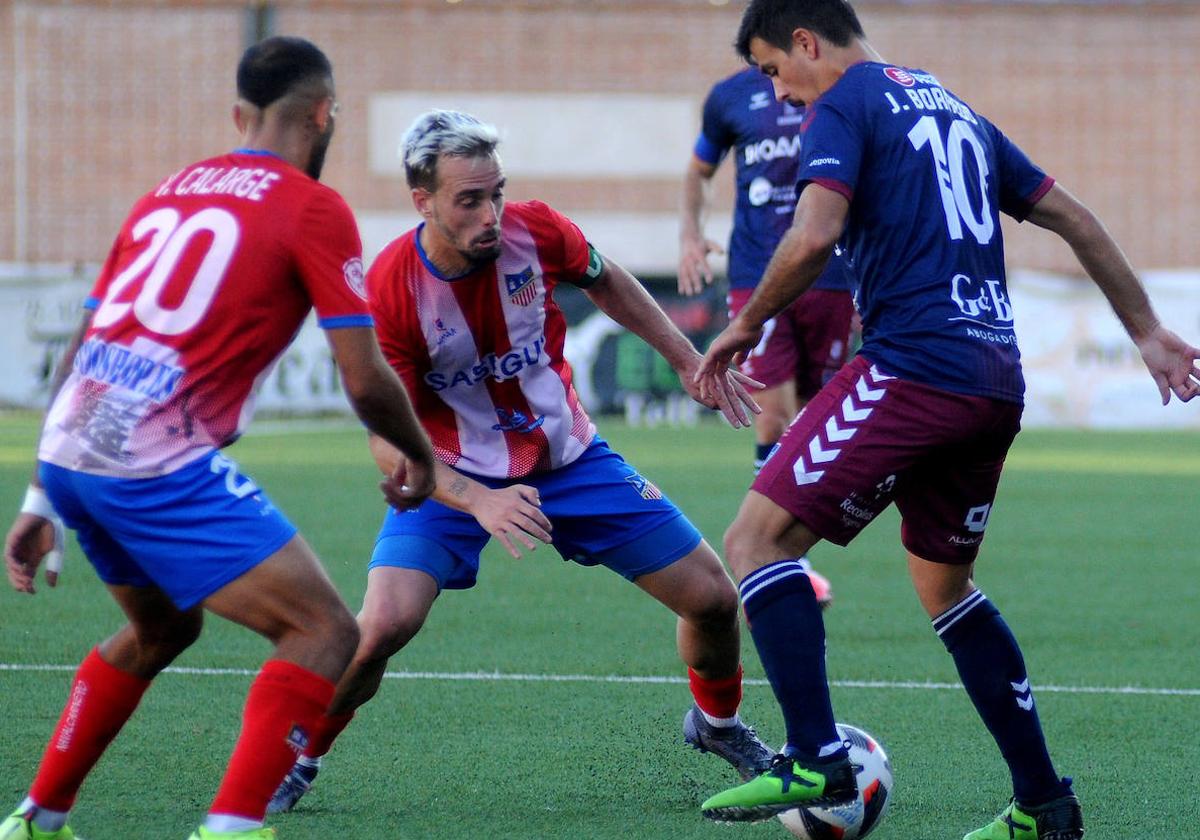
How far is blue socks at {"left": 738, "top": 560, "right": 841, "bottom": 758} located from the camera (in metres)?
4.10

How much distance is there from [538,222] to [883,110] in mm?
1159

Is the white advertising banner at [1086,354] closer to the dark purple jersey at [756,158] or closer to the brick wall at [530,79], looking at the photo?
the brick wall at [530,79]

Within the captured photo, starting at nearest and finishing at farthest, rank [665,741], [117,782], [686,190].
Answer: [117,782] → [665,741] → [686,190]

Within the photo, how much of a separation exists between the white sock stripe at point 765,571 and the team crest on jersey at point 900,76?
1.23 m

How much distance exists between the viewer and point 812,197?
13.6ft

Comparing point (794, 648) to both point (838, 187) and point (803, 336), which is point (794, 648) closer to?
point (838, 187)

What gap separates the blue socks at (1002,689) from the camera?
4.26 m

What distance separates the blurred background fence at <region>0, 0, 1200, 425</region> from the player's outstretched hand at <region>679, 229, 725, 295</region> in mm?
21556

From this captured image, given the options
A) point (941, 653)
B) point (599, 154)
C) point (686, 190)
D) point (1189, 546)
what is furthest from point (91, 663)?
point (599, 154)

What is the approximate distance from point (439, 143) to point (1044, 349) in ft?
59.1

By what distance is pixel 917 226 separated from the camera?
421cm

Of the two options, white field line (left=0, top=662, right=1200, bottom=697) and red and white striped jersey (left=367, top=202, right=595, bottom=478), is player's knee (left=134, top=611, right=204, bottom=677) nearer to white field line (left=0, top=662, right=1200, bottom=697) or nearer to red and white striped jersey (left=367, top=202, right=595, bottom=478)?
red and white striped jersey (left=367, top=202, right=595, bottom=478)

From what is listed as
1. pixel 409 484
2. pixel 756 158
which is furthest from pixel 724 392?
pixel 756 158

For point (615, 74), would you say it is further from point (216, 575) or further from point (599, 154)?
point (216, 575)
